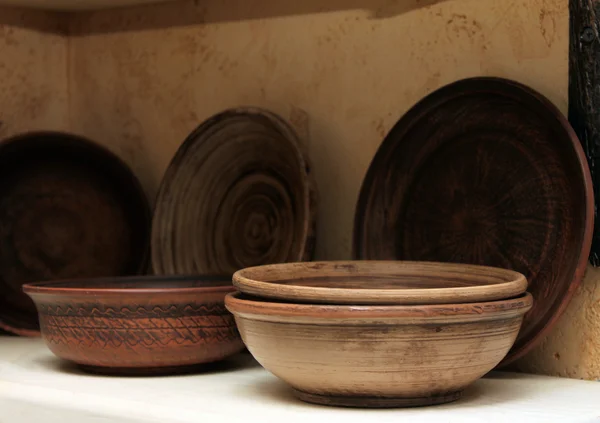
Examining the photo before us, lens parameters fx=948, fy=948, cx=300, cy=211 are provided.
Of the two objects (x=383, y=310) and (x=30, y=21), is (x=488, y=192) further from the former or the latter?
(x=30, y=21)

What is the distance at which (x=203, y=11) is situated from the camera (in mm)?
1730

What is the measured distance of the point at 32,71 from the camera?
1864mm

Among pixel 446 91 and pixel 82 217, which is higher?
pixel 446 91

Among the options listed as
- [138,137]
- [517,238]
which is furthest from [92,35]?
[517,238]

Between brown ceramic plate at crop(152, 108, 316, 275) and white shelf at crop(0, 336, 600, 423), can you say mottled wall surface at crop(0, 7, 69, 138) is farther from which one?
white shelf at crop(0, 336, 600, 423)

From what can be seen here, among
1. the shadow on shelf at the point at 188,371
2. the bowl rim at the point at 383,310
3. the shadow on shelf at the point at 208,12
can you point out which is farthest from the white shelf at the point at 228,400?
the shadow on shelf at the point at 208,12

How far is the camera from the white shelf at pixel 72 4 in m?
1.77

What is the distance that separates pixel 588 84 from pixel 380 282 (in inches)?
14.6

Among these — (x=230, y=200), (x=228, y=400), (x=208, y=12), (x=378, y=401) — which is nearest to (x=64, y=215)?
(x=230, y=200)

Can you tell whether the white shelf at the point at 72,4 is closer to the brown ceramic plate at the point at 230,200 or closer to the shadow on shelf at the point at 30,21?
the shadow on shelf at the point at 30,21

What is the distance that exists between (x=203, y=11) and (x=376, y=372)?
0.93m

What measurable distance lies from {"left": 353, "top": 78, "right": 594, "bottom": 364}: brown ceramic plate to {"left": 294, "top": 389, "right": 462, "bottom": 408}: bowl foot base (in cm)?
20

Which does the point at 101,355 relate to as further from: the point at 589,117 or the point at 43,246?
the point at 589,117

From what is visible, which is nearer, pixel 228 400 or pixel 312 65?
pixel 228 400
